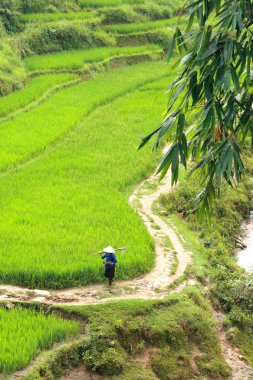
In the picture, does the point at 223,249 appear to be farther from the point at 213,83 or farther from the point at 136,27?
the point at 136,27

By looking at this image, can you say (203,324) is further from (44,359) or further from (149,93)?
(149,93)

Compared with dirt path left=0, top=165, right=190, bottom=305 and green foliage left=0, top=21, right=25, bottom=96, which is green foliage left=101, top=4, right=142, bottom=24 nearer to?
green foliage left=0, top=21, right=25, bottom=96

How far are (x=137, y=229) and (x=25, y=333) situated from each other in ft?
9.87

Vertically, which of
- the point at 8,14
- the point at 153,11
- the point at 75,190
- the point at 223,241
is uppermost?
the point at 8,14

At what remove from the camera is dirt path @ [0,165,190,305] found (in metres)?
7.11

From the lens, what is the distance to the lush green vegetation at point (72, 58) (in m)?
19.2

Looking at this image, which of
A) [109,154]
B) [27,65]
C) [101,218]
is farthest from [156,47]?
[101,218]

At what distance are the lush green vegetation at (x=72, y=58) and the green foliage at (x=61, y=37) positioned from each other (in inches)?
15.4

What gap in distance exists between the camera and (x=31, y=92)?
16.7m

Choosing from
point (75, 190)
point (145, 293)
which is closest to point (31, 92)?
point (75, 190)

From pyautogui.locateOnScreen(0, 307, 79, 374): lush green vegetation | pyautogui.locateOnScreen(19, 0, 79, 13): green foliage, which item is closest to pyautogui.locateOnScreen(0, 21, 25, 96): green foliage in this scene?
pyautogui.locateOnScreen(19, 0, 79, 13): green foliage

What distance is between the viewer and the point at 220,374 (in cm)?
699

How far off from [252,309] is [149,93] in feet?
33.7

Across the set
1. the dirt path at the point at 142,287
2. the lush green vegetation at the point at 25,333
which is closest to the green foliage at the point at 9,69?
the dirt path at the point at 142,287
